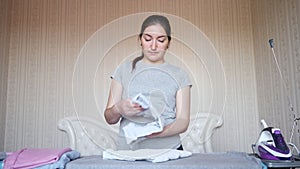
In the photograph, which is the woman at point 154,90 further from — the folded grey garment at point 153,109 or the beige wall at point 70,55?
the beige wall at point 70,55

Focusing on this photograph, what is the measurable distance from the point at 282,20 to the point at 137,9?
38.5 inches

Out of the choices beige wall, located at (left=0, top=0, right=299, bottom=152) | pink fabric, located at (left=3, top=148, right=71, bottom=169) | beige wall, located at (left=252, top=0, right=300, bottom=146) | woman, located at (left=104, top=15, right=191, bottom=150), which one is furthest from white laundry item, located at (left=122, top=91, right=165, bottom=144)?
beige wall, located at (left=0, top=0, right=299, bottom=152)

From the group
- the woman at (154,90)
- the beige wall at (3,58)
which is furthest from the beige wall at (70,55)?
the woman at (154,90)

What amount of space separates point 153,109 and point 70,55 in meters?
1.39

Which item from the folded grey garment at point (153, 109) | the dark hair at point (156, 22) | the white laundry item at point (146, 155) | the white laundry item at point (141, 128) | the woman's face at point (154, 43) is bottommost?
the white laundry item at point (146, 155)

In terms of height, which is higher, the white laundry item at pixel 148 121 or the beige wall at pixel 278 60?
the beige wall at pixel 278 60

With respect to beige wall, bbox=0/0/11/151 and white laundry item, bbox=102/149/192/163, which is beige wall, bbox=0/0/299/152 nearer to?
beige wall, bbox=0/0/11/151

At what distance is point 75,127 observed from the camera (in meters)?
1.77

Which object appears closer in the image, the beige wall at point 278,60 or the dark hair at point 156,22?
the dark hair at point 156,22

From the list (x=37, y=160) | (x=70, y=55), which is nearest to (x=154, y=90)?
(x=37, y=160)

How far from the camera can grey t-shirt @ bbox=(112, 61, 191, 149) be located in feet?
3.00

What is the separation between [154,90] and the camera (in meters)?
0.92

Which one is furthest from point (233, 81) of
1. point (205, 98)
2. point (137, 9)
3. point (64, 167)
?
point (64, 167)

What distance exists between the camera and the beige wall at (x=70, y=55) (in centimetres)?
204
